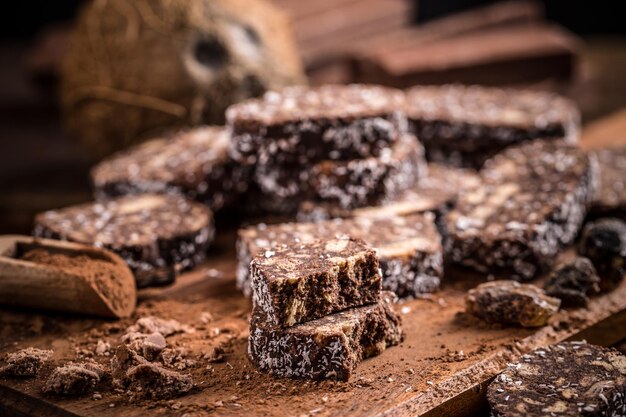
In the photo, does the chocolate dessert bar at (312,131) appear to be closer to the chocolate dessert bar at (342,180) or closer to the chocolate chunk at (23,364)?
the chocolate dessert bar at (342,180)

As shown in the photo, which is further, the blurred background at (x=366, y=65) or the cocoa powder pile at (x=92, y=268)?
the blurred background at (x=366, y=65)

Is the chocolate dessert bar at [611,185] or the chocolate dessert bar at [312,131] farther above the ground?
the chocolate dessert bar at [312,131]

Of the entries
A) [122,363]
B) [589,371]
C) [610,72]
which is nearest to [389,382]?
[589,371]

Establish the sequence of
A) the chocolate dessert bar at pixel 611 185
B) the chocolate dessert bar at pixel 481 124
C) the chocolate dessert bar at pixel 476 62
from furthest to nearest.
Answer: the chocolate dessert bar at pixel 476 62, the chocolate dessert bar at pixel 481 124, the chocolate dessert bar at pixel 611 185

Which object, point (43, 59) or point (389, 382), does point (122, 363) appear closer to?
point (389, 382)

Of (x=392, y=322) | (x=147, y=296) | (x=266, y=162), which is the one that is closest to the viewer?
(x=392, y=322)

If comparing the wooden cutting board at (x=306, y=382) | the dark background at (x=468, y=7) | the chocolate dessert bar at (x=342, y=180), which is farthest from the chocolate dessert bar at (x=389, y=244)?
the dark background at (x=468, y=7)
